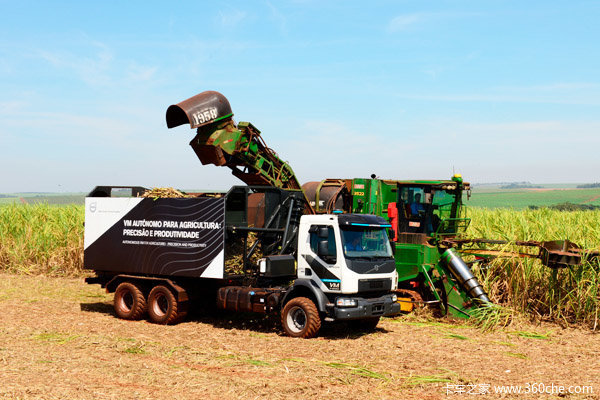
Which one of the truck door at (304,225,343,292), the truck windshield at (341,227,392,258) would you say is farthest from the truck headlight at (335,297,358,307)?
the truck windshield at (341,227,392,258)

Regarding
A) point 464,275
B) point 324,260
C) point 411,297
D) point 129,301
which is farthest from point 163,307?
point 464,275

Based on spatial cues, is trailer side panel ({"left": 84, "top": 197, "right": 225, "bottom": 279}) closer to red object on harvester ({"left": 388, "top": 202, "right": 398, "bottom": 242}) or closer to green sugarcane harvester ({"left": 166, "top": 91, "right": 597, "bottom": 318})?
green sugarcane harvester ({"left": 166, "top": 91, "right": 597, "bottom": 318})

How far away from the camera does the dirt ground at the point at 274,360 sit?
8453mm

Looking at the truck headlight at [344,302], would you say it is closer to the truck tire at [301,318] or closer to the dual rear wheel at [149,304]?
the truck tire at [301,318]

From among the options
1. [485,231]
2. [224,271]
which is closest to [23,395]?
[224,271]

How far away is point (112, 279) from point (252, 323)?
3698 mm

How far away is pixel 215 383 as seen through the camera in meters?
8.66

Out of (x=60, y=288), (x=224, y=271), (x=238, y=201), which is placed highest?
(x=238, y=201)

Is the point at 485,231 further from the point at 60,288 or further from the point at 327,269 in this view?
the point at 60,288

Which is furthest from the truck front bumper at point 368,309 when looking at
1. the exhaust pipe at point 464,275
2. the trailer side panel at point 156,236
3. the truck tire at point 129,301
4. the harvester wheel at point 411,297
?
the truck tire at point 129,301

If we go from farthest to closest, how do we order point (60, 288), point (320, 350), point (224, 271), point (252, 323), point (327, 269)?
point (60, 288) < point (252, 323) < point (224, 271) < point (327, 269) < point (320, 350)

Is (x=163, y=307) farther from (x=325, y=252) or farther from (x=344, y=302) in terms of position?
(x=344, y=302)

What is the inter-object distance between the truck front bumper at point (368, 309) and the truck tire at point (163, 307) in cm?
384

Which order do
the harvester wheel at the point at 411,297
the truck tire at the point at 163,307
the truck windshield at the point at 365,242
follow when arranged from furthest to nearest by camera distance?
the harvester wheel at the point at 411,297 → the truck tire at the point at 163,307 → the truck windshield at the point at 365,242
